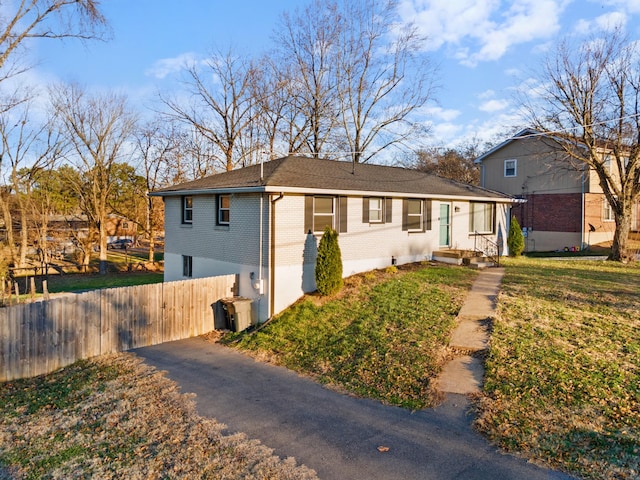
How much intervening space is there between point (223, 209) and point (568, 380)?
10.5 metres

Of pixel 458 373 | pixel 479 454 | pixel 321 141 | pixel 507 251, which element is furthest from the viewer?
pixel 321 141

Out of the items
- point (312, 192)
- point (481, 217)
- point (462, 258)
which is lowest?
point (462, 258)

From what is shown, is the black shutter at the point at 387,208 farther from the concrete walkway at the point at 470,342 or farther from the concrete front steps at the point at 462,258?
the concrete walkway at the point at 470,342

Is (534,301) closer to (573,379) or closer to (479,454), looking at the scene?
(573,379)

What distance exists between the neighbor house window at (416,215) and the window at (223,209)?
6.34 metres

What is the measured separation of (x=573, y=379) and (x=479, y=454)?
260 centimetres

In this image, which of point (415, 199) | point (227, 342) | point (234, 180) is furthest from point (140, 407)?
point (415, 199)

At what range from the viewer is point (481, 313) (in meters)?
10.2

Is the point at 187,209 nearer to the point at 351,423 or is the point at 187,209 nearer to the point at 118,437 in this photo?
the point at 118,437

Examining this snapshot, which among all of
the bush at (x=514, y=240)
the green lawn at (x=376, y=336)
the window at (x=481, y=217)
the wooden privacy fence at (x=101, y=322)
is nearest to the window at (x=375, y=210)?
the green lawn at (x=376, y=336)

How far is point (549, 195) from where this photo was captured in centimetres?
2666

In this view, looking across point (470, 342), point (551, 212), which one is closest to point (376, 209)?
point (470, 342)

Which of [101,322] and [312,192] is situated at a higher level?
[312,192]

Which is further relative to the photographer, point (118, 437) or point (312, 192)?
point (312, 192)
